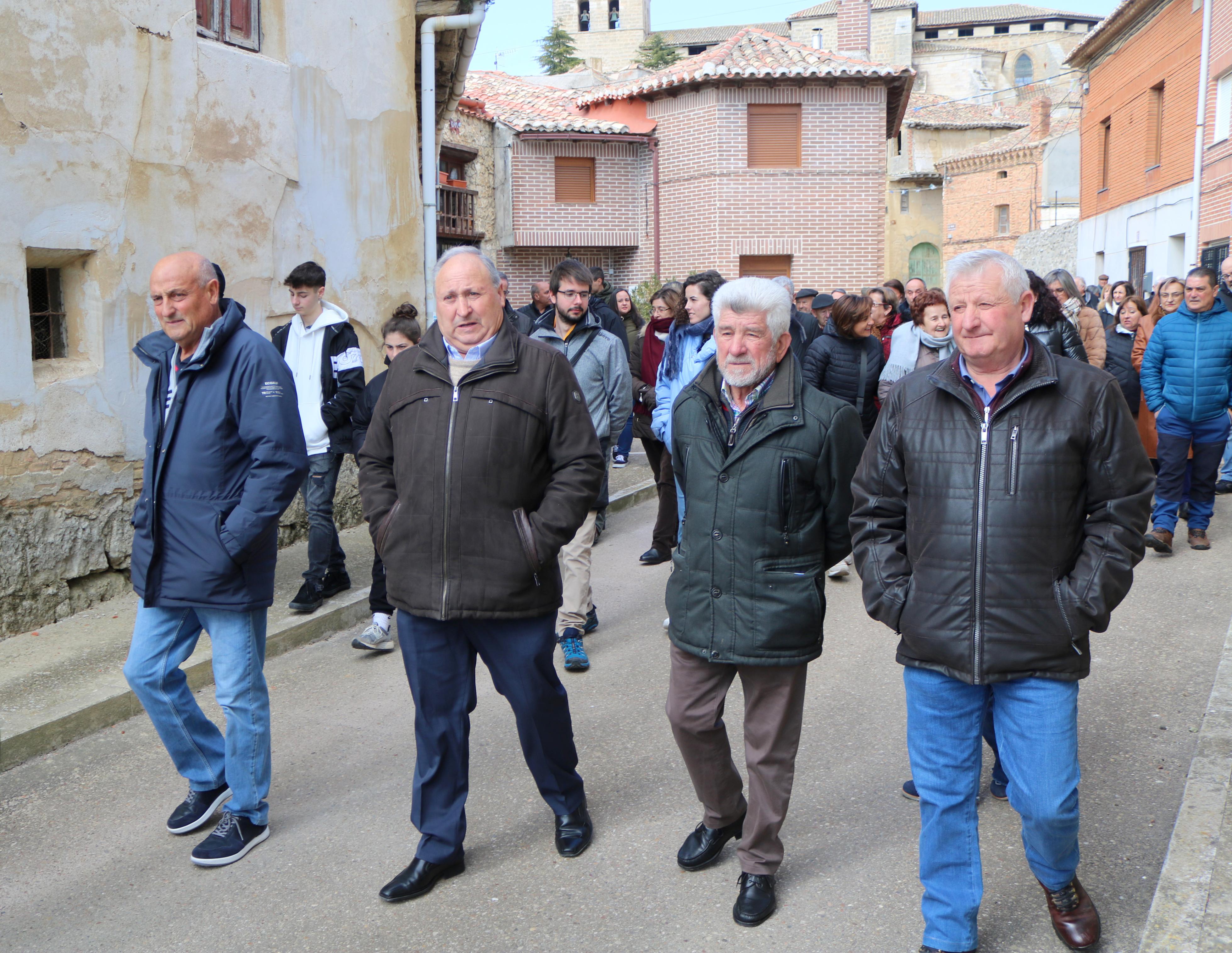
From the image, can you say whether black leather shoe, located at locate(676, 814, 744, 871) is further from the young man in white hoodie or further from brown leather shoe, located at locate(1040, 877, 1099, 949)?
the young man in white hoodie

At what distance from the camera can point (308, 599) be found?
6.41 metres

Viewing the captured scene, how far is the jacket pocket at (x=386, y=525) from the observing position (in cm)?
349

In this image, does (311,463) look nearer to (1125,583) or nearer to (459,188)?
(1125,583)

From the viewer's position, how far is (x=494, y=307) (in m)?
3.49

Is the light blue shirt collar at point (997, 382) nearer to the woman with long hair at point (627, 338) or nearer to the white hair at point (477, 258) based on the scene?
the white hair at point (477, 258)

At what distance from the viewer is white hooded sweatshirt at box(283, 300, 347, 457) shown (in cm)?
647

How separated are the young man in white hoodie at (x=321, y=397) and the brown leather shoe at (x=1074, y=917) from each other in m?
4.51

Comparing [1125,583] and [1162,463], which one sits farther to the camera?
[1162,463]

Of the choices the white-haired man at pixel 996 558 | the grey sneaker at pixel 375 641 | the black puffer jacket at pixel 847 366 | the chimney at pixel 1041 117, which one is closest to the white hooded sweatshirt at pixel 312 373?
the grey sneaker at pixel 375 641

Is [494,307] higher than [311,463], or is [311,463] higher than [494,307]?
[494,307]

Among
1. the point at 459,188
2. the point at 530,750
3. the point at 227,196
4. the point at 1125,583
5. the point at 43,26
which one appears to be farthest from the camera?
the point at 459,188

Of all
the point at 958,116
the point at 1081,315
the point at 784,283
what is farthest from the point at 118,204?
the point at 958,116

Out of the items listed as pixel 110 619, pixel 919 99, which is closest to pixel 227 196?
pixel 110 619

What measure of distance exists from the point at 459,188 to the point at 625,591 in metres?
21.1
